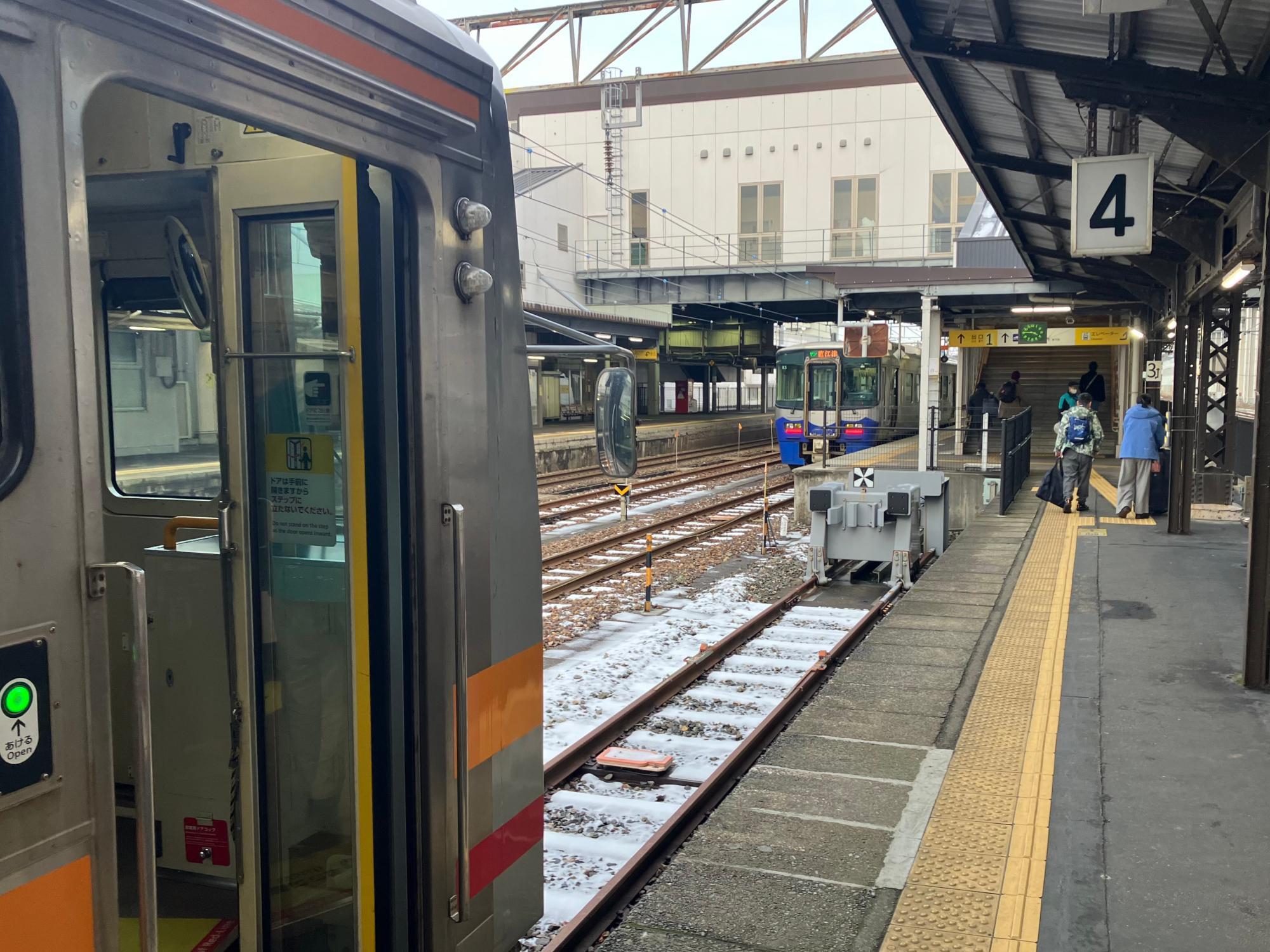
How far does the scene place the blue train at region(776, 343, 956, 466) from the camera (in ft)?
86.1

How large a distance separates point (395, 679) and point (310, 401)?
790 millimetres

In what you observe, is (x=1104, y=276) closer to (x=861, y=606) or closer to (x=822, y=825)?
(x=861, y=606)

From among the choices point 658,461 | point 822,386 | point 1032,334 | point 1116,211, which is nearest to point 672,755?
point 1116,211

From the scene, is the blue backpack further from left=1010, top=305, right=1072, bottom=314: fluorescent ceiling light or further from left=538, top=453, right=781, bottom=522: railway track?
left=1010, top=305, right=1072, bottom=314: fluorescent ceiling light

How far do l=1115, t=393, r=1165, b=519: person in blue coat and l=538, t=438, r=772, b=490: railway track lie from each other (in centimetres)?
752

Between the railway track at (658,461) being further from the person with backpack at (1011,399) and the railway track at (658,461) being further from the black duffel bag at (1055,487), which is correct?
the person with backpack at (1011,399)

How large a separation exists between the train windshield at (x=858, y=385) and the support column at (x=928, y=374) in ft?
15.3

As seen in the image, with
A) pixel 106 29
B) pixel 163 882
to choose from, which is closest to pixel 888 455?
pixel 163 882

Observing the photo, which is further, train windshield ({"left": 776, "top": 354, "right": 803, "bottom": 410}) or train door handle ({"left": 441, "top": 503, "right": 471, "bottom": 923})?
train windshield ({"left": 776, "top": 354, "right": 803, "bottom": 410})

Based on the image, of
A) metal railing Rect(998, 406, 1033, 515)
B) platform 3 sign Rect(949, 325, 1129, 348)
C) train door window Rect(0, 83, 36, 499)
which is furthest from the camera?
platform 3 sign Rect(949, 325, 1129, 348)

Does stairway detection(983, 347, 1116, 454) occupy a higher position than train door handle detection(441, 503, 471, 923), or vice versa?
stairway detection(983, 347, 1116, 454)

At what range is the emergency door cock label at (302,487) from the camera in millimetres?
2865

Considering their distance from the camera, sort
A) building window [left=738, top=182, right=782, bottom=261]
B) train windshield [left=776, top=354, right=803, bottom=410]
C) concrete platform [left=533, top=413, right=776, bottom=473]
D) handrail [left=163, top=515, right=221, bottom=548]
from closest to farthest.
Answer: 1. handrail [left=163, top=515, right=221, bottom=548]
2. train windshield [left=776, top=354, right=803, bottom=410]
3. concrete platform [left=533, top=413, right=776, bottom=473]
4. building window [left=738, top=182, right=782, bottom=261]

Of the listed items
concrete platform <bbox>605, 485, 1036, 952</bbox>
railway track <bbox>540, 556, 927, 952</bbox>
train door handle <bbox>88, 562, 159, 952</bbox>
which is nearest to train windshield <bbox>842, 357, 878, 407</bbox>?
railway track <bbox>540, 556, 927, 952</bbox>
